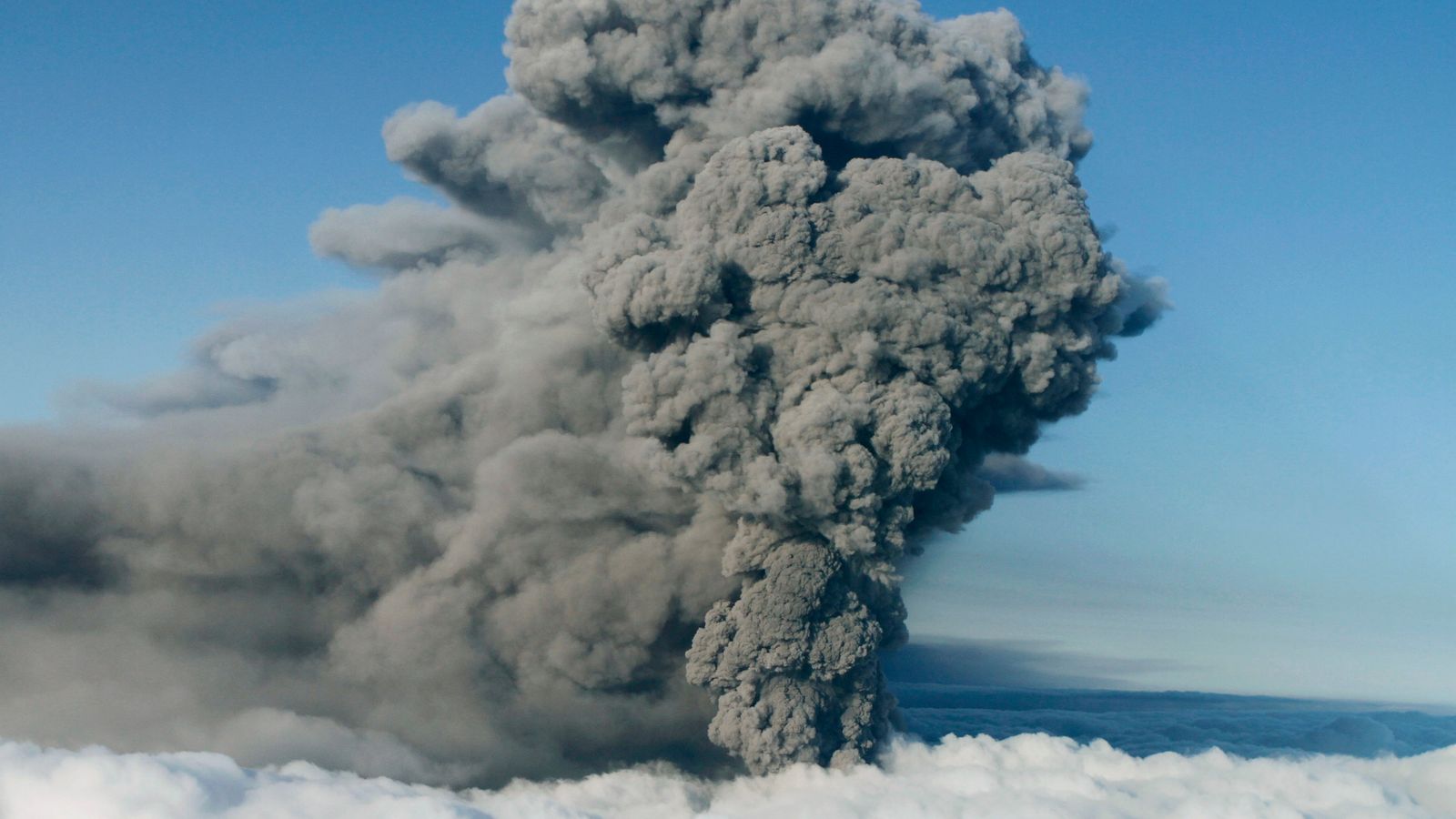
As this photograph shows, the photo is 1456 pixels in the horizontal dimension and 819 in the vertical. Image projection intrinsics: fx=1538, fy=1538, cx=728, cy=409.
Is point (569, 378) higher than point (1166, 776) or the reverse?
higher

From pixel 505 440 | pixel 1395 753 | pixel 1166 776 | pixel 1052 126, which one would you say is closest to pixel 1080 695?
pixel 1395 753

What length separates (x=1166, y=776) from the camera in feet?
150

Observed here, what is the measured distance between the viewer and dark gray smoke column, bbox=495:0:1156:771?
128 ft

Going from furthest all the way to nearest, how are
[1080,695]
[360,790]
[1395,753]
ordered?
[1080,695]
[1395,753]
[360,790]

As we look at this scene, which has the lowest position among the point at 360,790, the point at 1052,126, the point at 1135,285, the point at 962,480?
the point at 360,790

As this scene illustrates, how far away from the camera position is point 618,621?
41344 mm

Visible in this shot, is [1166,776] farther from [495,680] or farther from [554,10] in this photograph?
[554,10]

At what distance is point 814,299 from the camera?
131ft

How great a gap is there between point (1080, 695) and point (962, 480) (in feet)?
150

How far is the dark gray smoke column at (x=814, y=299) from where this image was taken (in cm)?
3897

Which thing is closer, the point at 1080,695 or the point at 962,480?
the point at 962,480

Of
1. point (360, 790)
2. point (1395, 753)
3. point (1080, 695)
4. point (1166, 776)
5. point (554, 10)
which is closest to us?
point (360, 790)

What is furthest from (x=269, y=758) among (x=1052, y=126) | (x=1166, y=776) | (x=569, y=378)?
(x=1052, y=126)

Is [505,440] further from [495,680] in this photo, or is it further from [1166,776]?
[1166,776]
